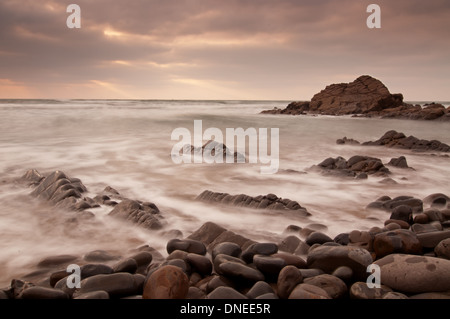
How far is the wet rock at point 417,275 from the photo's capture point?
82.0 inches

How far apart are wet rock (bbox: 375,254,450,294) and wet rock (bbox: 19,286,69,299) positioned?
6.83 feet

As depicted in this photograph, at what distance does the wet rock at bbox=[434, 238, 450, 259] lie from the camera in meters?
2.54

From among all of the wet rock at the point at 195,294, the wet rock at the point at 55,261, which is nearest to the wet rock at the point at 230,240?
the wet rock at the point at 195,294

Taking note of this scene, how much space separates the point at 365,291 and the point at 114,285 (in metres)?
1.60

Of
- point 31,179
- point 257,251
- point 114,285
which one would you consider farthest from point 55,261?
point 31,179

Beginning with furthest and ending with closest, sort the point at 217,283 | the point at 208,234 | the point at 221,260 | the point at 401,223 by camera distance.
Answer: the point at 401,223 → the point at 208,234 → the point at 221,260 → the point at 217,283

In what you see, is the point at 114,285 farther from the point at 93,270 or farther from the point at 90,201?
the point at 90,201

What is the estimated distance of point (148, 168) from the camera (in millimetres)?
7113

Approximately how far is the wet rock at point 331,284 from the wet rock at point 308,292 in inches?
4.1

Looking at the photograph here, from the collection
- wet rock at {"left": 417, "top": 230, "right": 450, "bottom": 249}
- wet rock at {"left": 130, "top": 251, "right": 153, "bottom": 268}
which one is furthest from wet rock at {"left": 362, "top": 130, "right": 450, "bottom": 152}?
wet rock at {"left": 130, "top": 251, "right": 153, "bottom": 268}

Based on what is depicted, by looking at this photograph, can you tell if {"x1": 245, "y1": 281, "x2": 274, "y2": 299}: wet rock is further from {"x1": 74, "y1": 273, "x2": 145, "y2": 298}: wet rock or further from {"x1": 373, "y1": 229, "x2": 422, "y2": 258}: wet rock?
{"x1": 373, "y1": 229, "x2": 422, "y2": 258}: wet rock

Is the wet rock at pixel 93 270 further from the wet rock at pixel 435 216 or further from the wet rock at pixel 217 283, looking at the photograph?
the wet rock at pixel 435 216

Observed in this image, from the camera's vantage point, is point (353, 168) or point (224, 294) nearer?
point (224, 294)

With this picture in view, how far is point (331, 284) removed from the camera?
2.14 meters
